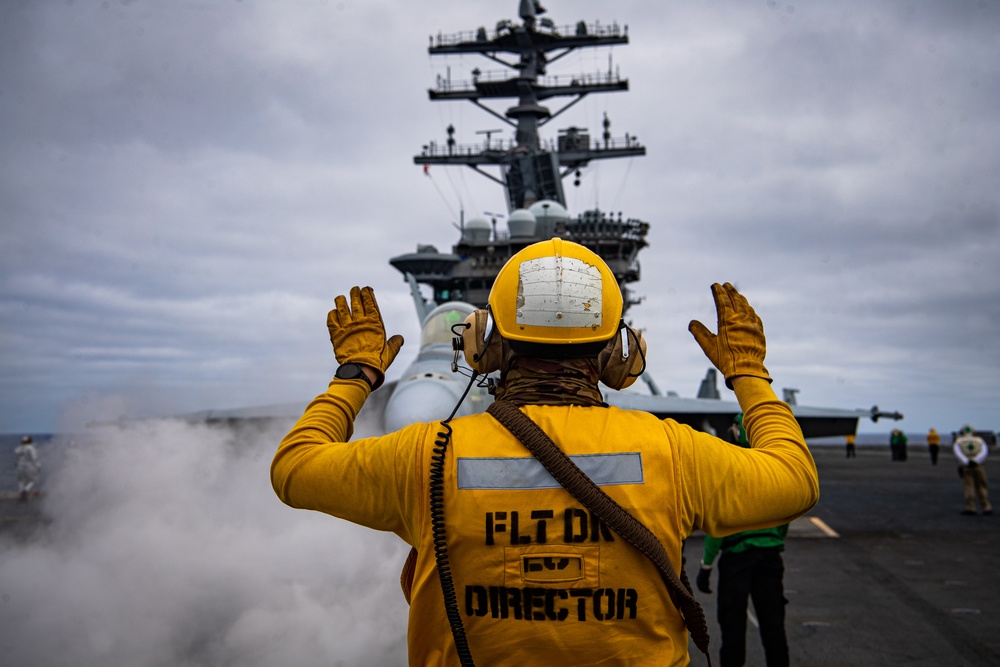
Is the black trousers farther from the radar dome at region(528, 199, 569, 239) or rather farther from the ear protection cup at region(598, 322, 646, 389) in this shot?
the radar dome at region(528, 199, 569, 239)

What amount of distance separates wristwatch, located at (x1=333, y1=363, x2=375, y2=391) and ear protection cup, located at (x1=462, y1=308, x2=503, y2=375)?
317 mm

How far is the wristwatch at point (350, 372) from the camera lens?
227 centimetres

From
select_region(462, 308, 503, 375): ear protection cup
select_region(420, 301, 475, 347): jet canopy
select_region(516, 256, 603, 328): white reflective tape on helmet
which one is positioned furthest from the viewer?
select_region(420, 301, 475, 347): jet canopy

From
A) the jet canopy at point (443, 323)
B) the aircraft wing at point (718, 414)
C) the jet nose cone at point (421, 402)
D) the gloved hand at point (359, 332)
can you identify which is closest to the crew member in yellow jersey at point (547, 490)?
the gloved hand at point (359, 332)

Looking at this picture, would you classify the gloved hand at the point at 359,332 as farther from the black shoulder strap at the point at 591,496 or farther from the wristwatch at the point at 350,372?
the black shoulder strap at the point at 591,496

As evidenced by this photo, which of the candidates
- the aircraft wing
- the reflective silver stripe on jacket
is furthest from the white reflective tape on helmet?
the aircraft wing

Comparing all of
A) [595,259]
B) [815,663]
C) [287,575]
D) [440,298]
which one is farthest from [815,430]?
[595,259]

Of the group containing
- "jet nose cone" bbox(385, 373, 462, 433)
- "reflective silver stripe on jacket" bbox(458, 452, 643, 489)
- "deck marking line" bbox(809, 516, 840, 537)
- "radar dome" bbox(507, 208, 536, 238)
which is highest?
"radar dome" bbox(507, 208, 536, 238)

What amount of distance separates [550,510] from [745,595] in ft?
13.8

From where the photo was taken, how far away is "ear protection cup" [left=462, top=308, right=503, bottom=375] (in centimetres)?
223

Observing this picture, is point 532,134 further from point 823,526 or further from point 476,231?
point 823,526

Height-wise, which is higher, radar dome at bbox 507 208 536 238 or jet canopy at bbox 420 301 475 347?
radar dome at bbox 507 208 536 238

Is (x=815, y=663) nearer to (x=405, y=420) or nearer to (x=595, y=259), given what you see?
(x=405, y=420)

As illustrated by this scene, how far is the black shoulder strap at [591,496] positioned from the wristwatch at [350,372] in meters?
0.52
